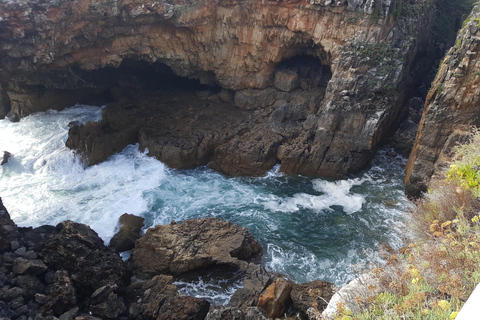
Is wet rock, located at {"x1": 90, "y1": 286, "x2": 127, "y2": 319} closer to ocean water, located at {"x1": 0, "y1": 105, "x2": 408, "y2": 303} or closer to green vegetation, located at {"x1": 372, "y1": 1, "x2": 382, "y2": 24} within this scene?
ocean water, located at {"x1": 0, "y1": 105, "x2": 408, "y2": 303}

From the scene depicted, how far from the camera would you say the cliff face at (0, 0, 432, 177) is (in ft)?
61.6

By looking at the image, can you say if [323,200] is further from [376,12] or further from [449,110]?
[376,12]

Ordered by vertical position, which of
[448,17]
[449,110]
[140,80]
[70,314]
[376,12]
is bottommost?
[70,314]

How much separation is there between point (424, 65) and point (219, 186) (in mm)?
15762

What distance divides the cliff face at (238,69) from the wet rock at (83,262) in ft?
27.1

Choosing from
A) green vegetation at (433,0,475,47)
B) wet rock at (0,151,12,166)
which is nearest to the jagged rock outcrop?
wet rock at (0,151,12,166)

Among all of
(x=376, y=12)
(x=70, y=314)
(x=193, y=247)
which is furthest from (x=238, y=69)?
(x=70, y=314)

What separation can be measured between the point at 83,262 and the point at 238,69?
15.0 m

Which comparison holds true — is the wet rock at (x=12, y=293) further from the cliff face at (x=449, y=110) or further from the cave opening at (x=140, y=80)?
the cave opening at (x=140, y=80)

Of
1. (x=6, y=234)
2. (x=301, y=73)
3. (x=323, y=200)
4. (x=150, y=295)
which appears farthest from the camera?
(x=301, y=73)

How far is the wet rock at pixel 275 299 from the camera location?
10.5m

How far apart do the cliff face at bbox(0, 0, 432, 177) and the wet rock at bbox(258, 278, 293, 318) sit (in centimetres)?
915

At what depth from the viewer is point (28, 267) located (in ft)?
35.4

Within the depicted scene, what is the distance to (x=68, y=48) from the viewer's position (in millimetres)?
20109
